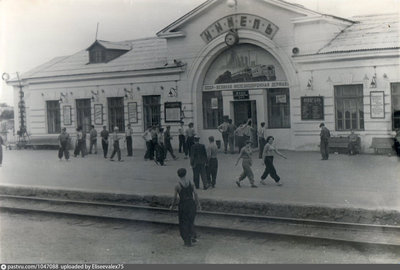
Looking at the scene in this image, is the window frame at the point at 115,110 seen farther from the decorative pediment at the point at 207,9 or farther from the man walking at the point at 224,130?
the man walking at the point at 224,130

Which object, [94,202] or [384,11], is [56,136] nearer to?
[94,202]

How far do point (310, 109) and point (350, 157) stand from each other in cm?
197

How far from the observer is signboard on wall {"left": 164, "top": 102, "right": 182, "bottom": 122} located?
51.9ft

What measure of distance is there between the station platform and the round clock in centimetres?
376

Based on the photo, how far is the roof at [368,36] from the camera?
45.2ft

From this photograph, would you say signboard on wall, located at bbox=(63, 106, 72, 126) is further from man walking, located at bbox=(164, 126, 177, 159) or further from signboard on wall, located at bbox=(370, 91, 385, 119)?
signboard on wall, located at bbox=(370, 91, 385, 119)

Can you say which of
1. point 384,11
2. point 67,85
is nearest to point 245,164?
point 384,11

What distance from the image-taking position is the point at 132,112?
16.2 meters

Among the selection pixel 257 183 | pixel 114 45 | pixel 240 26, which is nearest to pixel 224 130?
pixel 257 183

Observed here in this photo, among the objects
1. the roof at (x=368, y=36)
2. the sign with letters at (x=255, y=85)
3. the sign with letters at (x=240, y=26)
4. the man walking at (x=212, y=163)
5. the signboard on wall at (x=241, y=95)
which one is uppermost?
the sign with letters at (x=240, y=26)

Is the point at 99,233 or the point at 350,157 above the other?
the point at 350,157

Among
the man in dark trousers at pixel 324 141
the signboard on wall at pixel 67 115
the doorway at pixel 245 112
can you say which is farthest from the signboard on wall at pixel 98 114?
the man in dark trousers at pixel 324 141

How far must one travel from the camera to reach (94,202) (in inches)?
495

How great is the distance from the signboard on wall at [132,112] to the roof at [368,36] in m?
6.25
